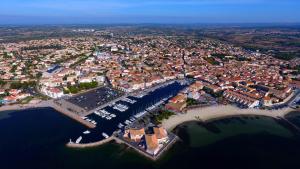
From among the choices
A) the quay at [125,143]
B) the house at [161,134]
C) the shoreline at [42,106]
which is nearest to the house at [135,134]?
the quay at [125,143]

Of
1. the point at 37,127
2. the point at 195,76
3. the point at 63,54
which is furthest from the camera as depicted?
the point at 63,54

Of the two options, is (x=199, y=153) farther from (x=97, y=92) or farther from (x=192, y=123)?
(x=97, y=92)

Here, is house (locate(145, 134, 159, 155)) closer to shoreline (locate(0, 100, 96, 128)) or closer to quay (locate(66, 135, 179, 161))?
quay (locate(66, 135, 179, 161))

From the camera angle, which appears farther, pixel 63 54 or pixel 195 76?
pixel 63 54

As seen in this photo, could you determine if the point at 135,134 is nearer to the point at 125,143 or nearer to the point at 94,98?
the point at 125,143

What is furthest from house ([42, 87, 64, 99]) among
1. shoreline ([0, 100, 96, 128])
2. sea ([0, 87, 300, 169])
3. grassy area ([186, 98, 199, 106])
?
grassy area ([186, 98, 199, 106])

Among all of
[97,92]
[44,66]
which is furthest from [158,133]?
[44,66]

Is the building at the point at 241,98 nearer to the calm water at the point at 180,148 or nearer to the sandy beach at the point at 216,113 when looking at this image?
the sandy beach at the point at 216,113
